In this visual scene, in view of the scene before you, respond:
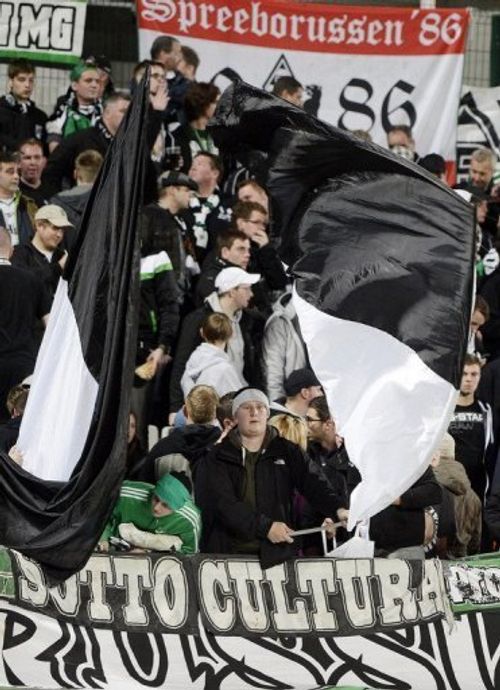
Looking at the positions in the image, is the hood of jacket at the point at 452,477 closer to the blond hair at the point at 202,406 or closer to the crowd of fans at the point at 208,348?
the crowd of fans at the point at 208,348

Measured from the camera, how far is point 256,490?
1157 centimetres

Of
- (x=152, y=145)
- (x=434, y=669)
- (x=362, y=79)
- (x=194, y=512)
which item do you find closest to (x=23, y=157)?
(x=152, y=145)

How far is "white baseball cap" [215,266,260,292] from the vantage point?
14.2 metres

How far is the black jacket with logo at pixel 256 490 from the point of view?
11359 mm

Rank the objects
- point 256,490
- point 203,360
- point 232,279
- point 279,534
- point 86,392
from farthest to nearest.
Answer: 1. point 232,279
2. point 203,360
3. point 256,490
4. point 279,534
5. point 86,392

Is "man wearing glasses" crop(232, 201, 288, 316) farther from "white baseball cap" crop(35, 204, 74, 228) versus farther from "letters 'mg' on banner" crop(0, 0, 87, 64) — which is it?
"letters 'mg' on banner" crop(0, 0, 87, 64)

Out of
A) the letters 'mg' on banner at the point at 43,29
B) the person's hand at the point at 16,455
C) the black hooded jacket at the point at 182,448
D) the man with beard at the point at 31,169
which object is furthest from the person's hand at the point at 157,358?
the letters 'mg' on banner at the point at 43,29

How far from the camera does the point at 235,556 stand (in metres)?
11.1

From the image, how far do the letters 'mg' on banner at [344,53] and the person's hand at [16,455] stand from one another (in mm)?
6958

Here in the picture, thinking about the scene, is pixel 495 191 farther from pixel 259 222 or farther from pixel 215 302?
pixel 215 302

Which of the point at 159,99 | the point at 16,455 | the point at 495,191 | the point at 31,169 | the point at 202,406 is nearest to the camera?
the point at 16,455

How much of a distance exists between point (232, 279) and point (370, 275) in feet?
11.0

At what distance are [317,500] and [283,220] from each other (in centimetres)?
162

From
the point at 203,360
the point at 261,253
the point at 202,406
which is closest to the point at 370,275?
the point at 202,406
